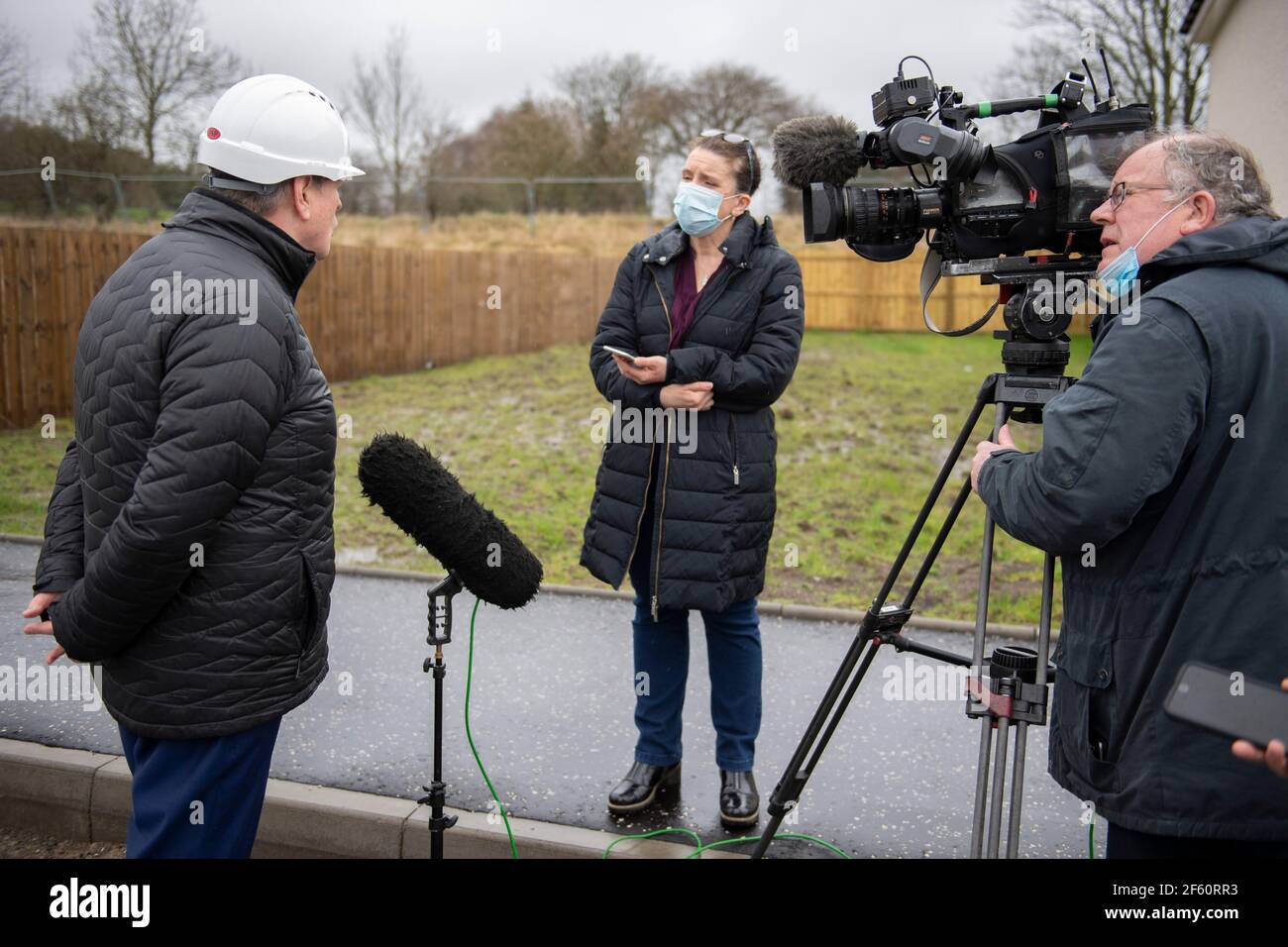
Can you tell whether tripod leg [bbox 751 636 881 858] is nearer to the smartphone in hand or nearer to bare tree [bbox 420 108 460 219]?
the smartphone in hand

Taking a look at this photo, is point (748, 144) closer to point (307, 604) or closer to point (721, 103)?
point (307, 604)

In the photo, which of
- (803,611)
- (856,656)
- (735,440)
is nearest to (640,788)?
(856,656)

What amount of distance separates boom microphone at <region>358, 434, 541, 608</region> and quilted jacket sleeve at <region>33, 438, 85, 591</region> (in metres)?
0.68

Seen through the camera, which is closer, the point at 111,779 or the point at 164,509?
the point at 164,509

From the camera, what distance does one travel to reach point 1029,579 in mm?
6785

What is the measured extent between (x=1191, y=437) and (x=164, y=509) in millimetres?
2066

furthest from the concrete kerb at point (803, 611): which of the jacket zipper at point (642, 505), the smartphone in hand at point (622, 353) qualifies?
the smartphone in hand at point (622, 353)

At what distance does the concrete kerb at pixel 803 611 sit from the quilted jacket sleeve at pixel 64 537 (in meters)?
3.16

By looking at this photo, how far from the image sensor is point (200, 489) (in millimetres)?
2119

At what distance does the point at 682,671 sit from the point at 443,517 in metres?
1.46

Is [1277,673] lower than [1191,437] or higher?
lower

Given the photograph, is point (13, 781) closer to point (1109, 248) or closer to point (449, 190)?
point (1109, 248)

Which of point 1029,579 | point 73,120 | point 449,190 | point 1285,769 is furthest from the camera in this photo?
point 449,190
